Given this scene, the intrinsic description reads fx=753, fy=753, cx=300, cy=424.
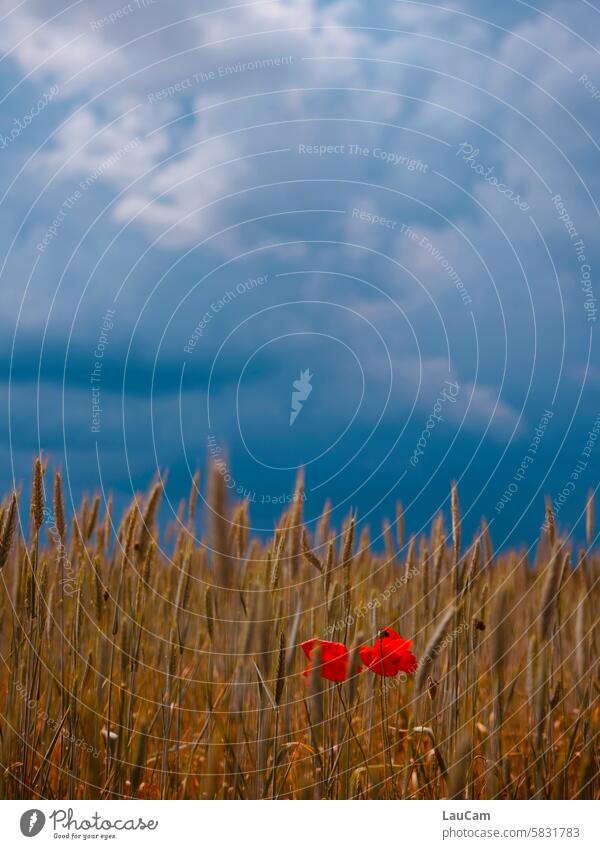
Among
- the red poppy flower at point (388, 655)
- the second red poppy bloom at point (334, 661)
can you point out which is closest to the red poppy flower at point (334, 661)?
the second red poppy bloom at point (334, 661)

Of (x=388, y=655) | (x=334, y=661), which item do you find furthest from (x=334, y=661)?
(x=388, y=655)

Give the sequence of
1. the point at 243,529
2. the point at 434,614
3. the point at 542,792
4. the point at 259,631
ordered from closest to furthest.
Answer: the point at 259,631 → the point at 243,529 → the point at 542,792 → the point at 434,614

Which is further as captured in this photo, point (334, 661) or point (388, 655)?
point (388, 655)

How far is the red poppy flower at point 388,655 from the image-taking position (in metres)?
2.21

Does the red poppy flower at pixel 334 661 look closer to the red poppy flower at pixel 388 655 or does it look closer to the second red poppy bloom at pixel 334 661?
the second red poppy bloom at pixel 334 661

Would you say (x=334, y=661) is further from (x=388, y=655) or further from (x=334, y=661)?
(x=388, y=655)

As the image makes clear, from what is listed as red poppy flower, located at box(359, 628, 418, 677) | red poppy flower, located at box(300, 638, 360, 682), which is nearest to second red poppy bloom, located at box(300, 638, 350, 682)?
red poppy flower, located at box(300, 638, 360, 682)

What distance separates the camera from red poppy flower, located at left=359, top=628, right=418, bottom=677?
7.27ft

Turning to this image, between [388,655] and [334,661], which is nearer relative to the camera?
[334,661]

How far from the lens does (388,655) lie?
2219mm
